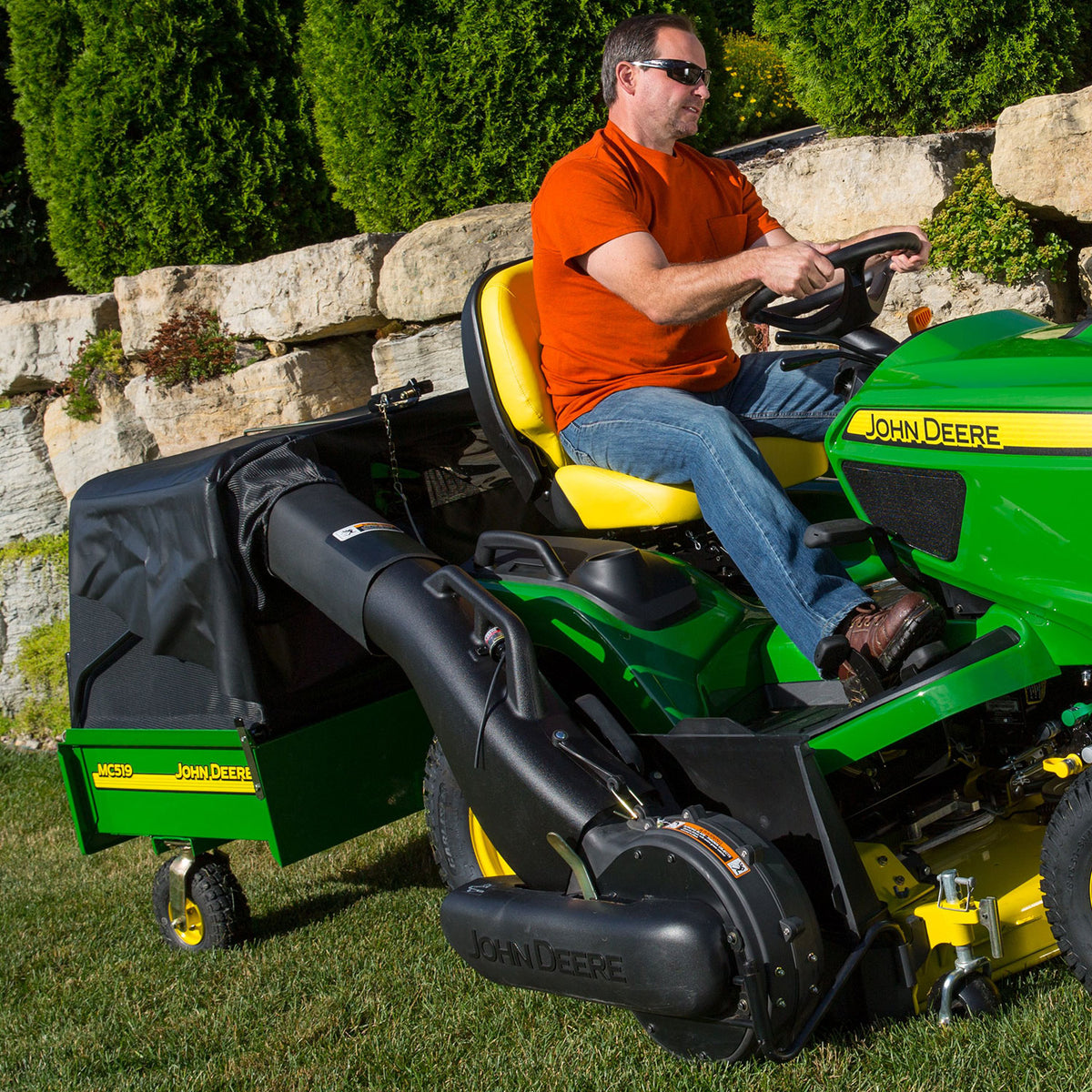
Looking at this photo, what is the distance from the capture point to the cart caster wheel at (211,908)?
10.2ft

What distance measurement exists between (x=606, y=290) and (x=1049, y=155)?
2101mm

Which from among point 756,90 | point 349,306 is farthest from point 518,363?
point 756,90

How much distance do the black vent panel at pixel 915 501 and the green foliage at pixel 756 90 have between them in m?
3.91

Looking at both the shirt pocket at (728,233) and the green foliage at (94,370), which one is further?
the green foliage at (94,370)

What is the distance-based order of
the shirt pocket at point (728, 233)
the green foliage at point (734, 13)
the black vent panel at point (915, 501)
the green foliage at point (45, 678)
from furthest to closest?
1. the green foliage at point (734, 13)
2. the green foliage at point (45, 678)
3. the shirt pocket at point (728, 233)
4. the black vent panel at point (915, 501)

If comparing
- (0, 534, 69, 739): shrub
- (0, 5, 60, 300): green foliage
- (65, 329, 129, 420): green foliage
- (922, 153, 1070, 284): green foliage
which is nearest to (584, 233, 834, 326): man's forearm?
(922, 153, 1070, 284): green foliage

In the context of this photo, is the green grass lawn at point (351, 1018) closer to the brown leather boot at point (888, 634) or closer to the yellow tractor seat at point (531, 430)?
the brown leather boot at point (888, 634)

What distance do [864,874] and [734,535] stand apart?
2.17 ft

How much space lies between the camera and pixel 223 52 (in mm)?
5977

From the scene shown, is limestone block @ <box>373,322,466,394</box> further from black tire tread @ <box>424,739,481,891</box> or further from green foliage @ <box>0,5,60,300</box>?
green foliage @ <box>0,5,60,300</box>

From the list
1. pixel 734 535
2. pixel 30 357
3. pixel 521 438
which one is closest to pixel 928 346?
pixel 734 535

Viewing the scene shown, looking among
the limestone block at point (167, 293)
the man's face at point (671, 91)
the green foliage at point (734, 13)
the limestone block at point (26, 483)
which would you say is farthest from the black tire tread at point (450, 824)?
the green foliage at point (734, 13)

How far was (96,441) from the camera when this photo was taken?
613 cm

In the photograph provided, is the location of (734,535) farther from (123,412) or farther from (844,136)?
(123,412)
